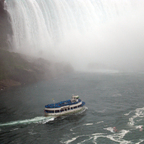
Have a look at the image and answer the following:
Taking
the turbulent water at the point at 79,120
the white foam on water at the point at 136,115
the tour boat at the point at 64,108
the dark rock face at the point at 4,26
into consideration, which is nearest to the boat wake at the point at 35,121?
the turbulent water at the point at 79,120

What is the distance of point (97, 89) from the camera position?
78250mm

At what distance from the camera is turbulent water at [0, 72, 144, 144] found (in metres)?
37.6

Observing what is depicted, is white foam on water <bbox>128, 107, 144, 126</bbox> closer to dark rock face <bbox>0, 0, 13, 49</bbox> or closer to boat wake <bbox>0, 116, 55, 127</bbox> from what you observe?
boat wake <bbox>0, 116, 55, 127</bbox>

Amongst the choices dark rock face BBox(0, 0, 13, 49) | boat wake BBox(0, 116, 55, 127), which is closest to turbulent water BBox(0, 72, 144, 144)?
boat wake BBox(0, 116, 55, 127)

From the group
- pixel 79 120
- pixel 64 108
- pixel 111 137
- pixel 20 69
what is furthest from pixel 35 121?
pixel 20 69

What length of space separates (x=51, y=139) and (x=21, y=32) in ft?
315

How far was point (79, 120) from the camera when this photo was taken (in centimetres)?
4688

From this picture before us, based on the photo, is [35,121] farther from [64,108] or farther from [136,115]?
[136,115]

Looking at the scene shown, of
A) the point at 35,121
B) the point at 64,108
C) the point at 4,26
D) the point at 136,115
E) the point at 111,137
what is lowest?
the point at 111,137

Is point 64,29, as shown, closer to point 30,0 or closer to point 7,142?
point 30,0

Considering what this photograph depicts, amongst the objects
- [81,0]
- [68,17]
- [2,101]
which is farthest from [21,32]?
[81,0]

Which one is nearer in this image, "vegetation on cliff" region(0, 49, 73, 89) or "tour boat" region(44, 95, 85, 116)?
"tour boat" region(44, 95, 85, 116)

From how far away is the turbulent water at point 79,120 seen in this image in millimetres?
37594

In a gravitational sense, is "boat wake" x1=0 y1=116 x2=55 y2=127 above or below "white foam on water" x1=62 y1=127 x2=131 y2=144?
above
